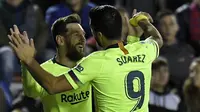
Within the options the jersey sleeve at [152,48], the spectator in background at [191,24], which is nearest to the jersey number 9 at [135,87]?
the jersey sleeve at [152,48]

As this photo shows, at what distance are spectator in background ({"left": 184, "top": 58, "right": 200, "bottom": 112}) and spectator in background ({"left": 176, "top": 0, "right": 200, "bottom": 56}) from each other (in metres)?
1.03

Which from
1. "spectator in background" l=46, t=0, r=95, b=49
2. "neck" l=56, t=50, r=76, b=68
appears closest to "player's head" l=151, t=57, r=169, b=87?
"spectator in background" l=46, t=0, r=95, b=49

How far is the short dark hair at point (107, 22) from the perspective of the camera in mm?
3924

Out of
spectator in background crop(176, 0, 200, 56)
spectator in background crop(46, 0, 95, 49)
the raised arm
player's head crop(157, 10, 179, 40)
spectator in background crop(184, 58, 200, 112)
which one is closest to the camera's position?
the raised arm

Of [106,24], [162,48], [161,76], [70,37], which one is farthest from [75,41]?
[162,48]

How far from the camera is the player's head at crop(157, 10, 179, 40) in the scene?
776 centimetres

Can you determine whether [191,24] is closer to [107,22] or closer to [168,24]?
[168,24]

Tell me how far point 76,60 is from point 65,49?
0.11 meters

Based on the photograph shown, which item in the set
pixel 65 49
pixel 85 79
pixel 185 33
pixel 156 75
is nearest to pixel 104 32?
pixel 85 79

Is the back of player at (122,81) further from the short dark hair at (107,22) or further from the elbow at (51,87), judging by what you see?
the elbow at (51,87)

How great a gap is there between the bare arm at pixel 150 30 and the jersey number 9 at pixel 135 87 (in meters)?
0.41

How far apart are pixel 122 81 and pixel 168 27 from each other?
395 centimetres

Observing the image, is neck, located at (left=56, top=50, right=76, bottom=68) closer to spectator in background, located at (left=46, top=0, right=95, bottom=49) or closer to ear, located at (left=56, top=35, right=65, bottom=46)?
ear, located at (left=56, top=35, right=65, bottom=46)

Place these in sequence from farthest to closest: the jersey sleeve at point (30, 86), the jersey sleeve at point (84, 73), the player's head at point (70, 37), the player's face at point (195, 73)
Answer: the player's face at point (195, 73) < the player's head at point (70, 37) < the jersey sleeve at point (30, 86) < the jersey sleeve at point (84, 73)
